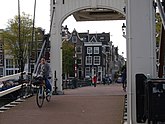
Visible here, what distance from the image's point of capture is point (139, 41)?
18.5ft

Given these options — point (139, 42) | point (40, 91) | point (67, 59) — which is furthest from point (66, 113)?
point (67, 59)

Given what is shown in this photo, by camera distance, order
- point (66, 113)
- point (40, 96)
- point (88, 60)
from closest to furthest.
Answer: point (66, 113), point (40, 96), point (88, 60)

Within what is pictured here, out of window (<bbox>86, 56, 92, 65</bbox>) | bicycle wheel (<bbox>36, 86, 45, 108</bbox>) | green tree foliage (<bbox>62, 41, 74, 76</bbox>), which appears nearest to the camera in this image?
bicycle wheel (<bbox>36, 86, 45, 108</bbox>)

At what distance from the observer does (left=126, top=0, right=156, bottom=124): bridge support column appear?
220 inches

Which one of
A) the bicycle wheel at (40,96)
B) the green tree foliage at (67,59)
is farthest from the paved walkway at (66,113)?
the green tree foliage at (67,59)

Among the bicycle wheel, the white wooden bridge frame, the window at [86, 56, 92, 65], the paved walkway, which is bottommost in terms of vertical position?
the paved walkway

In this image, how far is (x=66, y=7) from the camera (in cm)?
1673

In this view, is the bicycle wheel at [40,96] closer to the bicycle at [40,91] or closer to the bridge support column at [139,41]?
the bicycle at [40,91]

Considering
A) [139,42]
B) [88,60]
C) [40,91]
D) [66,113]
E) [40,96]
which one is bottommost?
[66,113]

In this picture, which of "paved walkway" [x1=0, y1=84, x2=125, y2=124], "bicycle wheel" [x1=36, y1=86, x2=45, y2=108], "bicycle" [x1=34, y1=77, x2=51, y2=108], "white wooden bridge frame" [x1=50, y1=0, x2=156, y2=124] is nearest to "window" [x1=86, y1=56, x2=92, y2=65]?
"paved walkway" [x1=0, y1=84, x2=125, y2=124]

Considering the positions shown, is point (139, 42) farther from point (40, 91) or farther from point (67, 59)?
point (67, 59)

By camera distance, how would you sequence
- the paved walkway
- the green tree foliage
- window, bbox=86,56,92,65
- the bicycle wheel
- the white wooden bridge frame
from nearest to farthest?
the white wooden bridge frame < the paved walkway < the bicycle wheel < the green tree foliage < window, bbox=86,56,92,65

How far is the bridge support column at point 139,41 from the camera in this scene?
18.3 feet

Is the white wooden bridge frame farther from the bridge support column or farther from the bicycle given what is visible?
the bicycle
